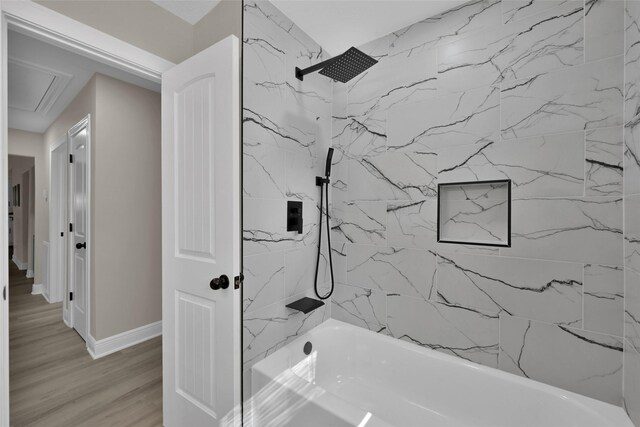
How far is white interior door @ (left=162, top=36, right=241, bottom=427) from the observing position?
1.26m

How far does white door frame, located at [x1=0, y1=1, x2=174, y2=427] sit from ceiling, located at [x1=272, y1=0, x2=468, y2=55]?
89cm

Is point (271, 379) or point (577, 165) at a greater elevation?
point (577, 165)

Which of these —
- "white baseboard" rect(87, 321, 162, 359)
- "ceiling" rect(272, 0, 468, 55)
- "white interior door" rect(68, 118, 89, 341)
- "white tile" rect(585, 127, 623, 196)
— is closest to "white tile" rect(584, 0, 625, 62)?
"white tile" rect(585, 127, 623, 196)

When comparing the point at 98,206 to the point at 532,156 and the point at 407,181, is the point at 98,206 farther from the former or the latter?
the point at 532,156

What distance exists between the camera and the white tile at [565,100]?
1150 mm

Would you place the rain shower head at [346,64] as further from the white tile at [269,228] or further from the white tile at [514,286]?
the white tile at [514,286]

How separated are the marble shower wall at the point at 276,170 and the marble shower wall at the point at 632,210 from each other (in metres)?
1.41

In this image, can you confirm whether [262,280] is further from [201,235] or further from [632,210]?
[632,210]

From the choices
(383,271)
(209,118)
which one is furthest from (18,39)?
(383,271)

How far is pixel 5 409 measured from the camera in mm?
1151

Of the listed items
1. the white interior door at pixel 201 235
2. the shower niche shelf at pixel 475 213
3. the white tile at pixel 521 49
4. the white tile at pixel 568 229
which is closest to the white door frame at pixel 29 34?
the white interior door at pixel 201 235

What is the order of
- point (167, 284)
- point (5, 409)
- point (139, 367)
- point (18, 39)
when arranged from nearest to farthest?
point (5, 409) → point (167, 284) → point (18, 39) → point (139, 367)

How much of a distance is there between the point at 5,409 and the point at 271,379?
1068mm

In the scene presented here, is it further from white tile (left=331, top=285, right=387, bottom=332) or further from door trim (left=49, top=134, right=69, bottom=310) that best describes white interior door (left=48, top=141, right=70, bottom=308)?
white tile (left=331, top=285, right=387, bottom=332)
